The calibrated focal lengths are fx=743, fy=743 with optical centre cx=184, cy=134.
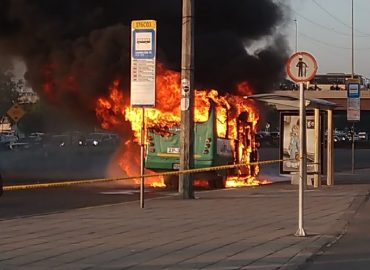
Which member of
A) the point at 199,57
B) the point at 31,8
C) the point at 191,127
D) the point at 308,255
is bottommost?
the point at 308,255

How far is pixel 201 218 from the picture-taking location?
538 inches

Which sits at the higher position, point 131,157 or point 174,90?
point 174,90

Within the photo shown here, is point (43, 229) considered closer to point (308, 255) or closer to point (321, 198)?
point (308, 255)

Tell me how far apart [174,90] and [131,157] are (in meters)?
3.38

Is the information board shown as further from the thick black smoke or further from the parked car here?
the parked car

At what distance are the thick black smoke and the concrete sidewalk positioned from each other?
8484mm

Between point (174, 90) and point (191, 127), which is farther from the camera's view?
point (174, 90)

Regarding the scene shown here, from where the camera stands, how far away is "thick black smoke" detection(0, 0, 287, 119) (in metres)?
24.5

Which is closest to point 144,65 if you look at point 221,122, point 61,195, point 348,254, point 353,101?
point 61,195

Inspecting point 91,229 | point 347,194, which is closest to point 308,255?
point 91,229

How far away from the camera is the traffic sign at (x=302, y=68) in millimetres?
11742

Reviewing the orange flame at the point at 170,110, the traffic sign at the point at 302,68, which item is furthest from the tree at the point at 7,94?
the traffic sign at the point at 302,68

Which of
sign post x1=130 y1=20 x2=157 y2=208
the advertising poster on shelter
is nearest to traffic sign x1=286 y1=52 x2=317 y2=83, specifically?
sign post x1=130 y1=20 x2=157 y2=208

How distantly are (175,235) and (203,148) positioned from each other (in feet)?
35.3
